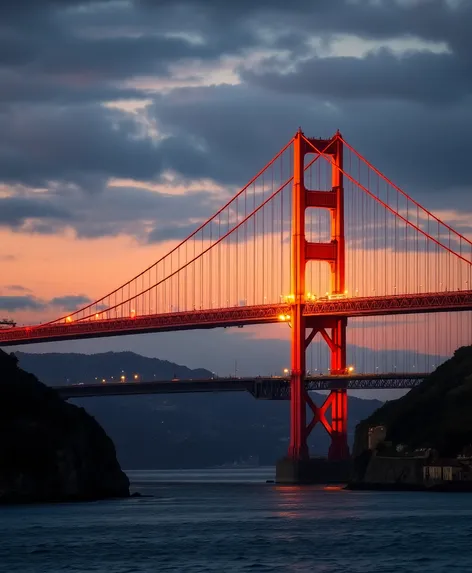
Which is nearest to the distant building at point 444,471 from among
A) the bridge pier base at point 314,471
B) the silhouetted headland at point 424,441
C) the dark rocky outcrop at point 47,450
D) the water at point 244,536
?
the silhouetted headland at point 424,441

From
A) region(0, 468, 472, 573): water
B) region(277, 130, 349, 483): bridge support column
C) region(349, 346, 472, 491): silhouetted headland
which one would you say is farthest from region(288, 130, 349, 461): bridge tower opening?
region(0, 468, 472, 573): water

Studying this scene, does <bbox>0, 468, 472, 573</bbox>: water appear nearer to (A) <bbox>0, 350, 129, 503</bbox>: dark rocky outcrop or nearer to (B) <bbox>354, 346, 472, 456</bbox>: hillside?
(A) <bbox>0, 350, 129, 503</bbox>: dark rocky outcrop

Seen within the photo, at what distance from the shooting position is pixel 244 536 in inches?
2630

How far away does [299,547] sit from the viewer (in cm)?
6156

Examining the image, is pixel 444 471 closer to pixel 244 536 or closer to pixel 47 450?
pixel 47 450

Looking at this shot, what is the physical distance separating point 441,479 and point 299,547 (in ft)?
133

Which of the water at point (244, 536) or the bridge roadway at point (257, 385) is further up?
the bridge roadway at point (257, 385)

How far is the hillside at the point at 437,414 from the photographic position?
10312 cm

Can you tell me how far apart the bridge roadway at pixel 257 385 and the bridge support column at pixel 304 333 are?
1635 millimetres

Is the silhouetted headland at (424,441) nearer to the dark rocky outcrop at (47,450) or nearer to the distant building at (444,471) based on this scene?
the distant building at (444,471)

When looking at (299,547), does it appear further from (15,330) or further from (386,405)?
(15,330)

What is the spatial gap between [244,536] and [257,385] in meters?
61.6

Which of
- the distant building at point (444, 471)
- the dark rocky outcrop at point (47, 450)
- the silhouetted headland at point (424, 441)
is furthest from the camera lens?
the silhouetted headland at point (424, 441)

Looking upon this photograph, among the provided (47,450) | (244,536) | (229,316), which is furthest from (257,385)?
(244,536)
